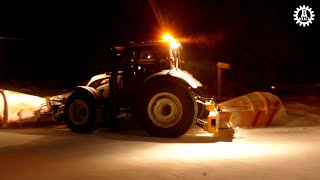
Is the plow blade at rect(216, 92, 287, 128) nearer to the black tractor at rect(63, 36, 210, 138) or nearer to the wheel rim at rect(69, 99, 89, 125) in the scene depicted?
the black tractor at rect(63, 36, 210, 138)

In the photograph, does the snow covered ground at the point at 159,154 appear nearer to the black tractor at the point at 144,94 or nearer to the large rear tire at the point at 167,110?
the large rear tire at the point at 167,110

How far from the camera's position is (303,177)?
877 centimetres

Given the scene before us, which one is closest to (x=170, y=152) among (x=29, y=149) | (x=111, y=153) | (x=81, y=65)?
(x=111, y=153)

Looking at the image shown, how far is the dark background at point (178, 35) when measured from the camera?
3250 centimetres

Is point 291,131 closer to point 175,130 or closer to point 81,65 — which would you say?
point 175,130

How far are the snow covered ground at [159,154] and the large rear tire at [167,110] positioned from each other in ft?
0.98

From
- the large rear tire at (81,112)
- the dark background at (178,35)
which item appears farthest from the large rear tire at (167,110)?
the dark background at (178,35)

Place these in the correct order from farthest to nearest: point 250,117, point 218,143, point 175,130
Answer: point 250,117 → point 175,130 → point 218,143

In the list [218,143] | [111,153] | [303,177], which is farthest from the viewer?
[218,143]

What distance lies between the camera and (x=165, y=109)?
13758mm

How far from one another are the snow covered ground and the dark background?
462 inches

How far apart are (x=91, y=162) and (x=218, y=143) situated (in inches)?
143

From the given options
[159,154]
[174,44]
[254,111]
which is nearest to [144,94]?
[174,44]

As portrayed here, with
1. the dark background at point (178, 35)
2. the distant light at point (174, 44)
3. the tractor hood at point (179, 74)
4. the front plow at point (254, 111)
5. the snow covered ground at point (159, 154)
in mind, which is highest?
the dark background at point (178, 35)
